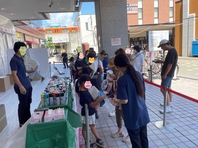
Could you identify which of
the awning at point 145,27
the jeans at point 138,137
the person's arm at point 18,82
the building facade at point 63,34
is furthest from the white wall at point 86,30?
the jeans at point 138,137

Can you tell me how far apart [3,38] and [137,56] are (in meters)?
7.08

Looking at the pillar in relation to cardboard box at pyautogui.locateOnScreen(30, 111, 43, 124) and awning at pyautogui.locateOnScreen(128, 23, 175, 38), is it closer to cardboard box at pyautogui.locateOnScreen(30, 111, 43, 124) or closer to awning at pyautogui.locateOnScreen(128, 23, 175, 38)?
cardboard box at pyautogui.locateOnScreen(30, 111, 43, 124)

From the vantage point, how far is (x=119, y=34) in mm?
6586

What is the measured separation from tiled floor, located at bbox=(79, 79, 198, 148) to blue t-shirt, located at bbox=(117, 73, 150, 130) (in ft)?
3.20

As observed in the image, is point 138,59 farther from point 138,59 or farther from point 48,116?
point 48,116

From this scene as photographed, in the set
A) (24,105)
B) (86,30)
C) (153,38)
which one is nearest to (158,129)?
(24,105)

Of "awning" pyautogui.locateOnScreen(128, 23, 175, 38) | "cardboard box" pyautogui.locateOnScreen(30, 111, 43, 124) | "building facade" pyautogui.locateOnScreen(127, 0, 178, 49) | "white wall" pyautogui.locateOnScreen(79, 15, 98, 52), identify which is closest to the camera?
"cardboard box" pyautogui.locateOnScreen(30, 111, 43, 124)

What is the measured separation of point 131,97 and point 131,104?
0.28ft

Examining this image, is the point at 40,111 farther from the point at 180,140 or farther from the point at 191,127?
the point at 191,127

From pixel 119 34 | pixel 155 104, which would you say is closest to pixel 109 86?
pixel 155 104

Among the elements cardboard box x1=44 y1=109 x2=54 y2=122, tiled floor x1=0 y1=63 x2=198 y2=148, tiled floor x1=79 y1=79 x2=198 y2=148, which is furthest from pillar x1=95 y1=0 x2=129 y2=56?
cardboard box x1=44 y1=109 x2=54 y2=122

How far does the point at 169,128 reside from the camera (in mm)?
3258

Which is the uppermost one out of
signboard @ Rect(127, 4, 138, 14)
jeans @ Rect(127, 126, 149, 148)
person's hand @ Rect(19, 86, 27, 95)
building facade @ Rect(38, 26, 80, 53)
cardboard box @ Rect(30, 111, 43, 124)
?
signboard @ Rect(127, 4, 138, 14)

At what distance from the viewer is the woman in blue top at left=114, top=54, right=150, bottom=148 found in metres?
1.93
